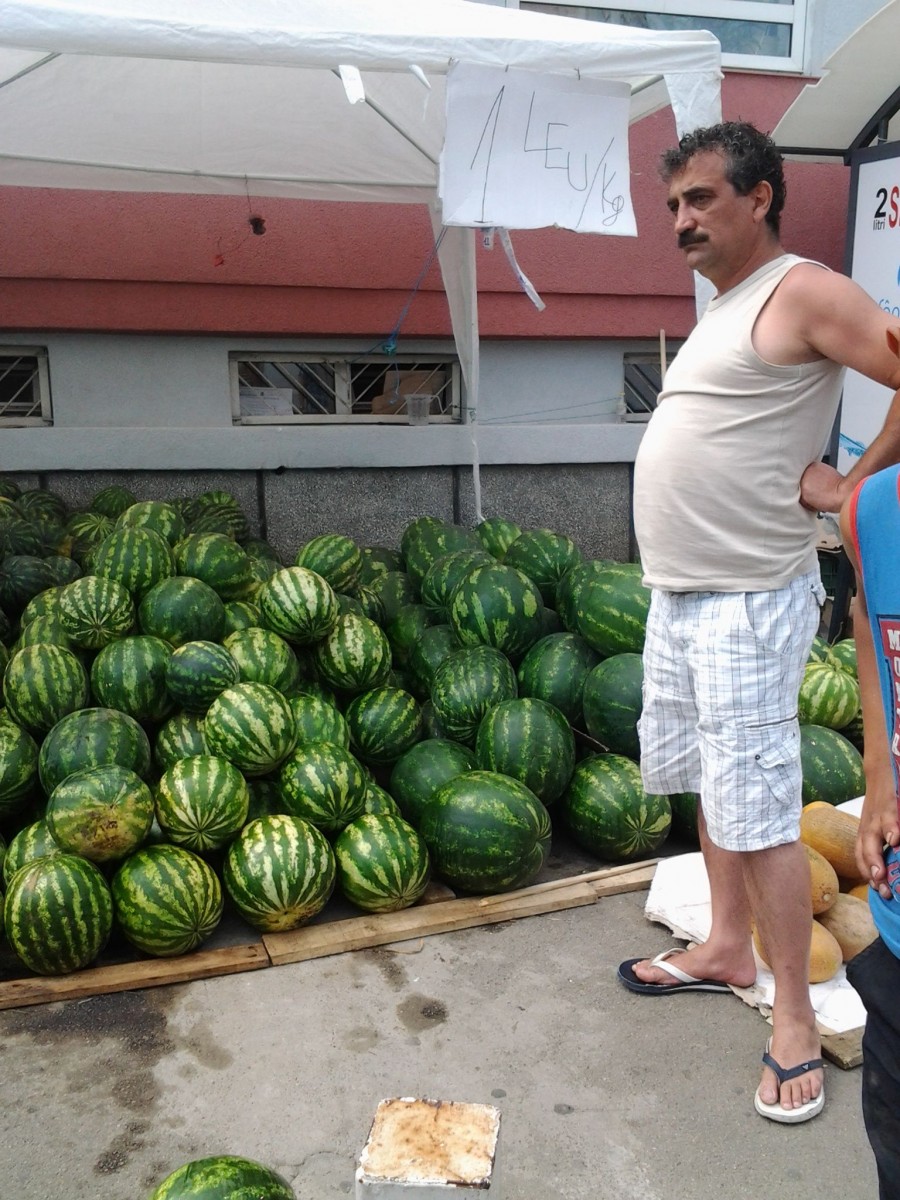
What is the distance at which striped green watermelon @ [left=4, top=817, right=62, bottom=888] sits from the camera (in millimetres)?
2846

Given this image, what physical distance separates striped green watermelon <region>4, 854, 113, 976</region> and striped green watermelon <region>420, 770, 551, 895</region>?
955 millimetres

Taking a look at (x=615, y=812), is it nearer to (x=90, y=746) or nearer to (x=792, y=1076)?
(x=792, y=1076)

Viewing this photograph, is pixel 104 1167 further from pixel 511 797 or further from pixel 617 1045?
pixel 511 797

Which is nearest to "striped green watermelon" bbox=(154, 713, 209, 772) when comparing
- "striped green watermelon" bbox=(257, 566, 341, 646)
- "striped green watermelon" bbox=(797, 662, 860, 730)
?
"striped green watermelon" bbox=(257, 566, 341, 646)

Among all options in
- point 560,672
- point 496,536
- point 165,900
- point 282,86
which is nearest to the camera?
point 165,900

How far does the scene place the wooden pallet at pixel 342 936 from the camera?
269 centimetres

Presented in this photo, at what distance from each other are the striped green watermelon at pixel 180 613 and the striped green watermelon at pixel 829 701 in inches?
81.7

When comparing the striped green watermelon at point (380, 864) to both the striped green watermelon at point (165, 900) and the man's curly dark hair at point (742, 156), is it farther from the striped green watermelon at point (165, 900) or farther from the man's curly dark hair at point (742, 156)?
the man's curly dark hair at point (742, 156)

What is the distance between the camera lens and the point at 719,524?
7.60 feet

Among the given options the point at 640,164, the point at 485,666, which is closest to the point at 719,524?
the point at 485,666

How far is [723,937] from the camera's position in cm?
267

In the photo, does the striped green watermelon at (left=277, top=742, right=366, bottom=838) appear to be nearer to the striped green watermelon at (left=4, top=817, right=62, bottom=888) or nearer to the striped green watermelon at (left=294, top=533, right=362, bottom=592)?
the striped green watermelon at (left=4, top=817, right=62, bottom=888)

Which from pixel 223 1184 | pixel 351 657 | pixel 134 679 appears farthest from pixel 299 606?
pixel 223 1184

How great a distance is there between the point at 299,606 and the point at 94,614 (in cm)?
69
